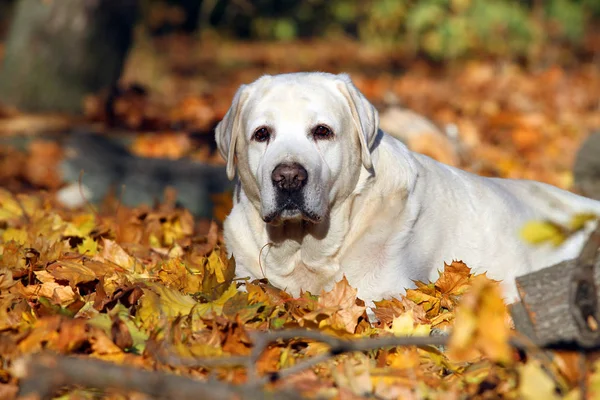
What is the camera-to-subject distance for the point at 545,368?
2.82m

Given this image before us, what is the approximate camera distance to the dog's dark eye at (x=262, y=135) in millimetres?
4184

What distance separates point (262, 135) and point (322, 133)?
316 millimetres

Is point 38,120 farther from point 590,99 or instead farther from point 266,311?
point 590,99

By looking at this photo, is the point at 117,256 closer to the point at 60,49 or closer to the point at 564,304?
the point at 564,304

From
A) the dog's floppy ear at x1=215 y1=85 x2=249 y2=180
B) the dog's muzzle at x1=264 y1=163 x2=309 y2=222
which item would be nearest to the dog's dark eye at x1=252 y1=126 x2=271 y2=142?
the dog's floppy ear at x1=215 y1=85 x2=249 y2=180

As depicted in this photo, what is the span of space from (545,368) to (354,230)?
1654mm

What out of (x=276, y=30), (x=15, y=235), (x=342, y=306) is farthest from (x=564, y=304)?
(x=276, y=30)

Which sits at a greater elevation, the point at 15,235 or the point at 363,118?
the point at 363,118

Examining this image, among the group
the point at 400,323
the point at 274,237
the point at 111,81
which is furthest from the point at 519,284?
the point at 111,81

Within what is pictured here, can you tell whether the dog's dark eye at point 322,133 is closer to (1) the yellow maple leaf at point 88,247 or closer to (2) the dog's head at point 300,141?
(2) the dog's head at point 300,141

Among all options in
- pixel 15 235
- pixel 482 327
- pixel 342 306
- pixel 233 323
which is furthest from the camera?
pixel 15 235

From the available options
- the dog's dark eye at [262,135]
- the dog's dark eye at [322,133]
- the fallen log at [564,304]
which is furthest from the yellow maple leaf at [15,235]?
the fallen log at [564,304]

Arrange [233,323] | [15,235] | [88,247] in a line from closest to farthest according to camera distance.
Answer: [233,323] → [88,247] → [15,235]

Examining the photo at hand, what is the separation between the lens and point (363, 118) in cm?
425
